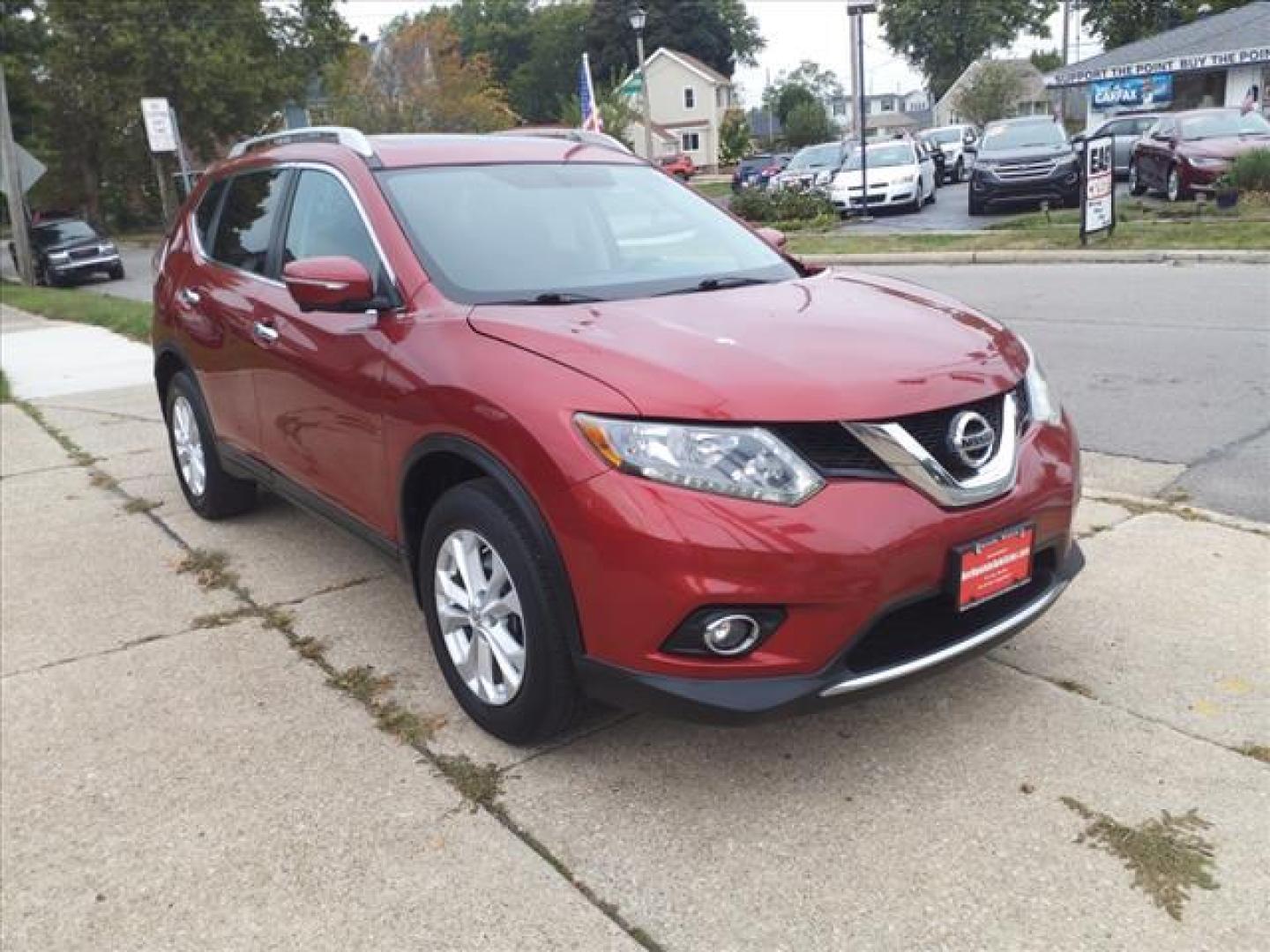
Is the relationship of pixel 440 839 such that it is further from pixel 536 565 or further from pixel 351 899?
pixel 536 565

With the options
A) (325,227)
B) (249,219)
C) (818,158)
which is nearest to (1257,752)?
(325,227)

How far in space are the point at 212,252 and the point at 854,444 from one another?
141 inches

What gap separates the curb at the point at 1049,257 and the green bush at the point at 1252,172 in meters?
4.56

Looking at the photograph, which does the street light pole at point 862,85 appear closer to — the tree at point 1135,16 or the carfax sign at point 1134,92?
the carfax sign at point 1134,92

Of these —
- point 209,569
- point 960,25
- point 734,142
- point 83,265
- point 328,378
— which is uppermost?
point 960,25

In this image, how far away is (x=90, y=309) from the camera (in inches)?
654

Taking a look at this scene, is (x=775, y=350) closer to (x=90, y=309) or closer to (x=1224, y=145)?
(x=90, y=309)

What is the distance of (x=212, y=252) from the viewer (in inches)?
203

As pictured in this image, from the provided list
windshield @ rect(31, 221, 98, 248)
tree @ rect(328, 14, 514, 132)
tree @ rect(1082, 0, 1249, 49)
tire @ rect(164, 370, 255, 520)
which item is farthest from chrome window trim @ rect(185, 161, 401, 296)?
tree @ rect(1082, 0, 1249, 49)

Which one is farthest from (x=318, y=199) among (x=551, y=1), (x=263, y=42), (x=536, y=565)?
(x=551, y=1)

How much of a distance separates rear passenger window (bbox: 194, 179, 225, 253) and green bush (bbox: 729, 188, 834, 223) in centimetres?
1587

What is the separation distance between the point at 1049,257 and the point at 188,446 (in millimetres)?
11101

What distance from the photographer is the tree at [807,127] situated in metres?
64.7

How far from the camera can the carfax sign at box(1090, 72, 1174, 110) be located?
37.5 meters
